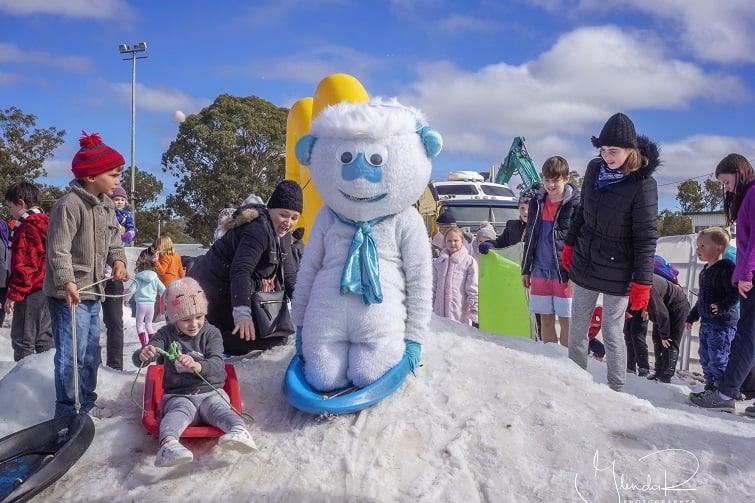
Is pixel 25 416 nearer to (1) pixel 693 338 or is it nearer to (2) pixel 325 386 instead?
(2) pixel 325 386

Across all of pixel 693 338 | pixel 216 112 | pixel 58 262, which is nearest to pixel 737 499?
pixel 58 262

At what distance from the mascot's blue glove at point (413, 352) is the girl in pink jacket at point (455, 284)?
2.65 metres

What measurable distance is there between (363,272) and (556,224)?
2.38 m

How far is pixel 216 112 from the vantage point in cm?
2569

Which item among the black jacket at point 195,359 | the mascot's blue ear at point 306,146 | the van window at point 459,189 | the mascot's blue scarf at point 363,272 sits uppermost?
the van window at point 459,189

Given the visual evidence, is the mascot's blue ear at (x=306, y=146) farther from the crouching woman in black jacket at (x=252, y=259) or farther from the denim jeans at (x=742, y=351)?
the denim jeans at (x=742, y=351)

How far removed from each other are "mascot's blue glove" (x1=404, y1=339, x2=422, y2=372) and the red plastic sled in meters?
0.98

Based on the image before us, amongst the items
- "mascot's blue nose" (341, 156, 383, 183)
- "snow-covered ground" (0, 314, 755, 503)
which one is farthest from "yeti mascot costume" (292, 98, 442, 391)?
"snow-covered ground" (0, 314, 755, 503)

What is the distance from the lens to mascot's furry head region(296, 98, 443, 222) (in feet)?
10.1

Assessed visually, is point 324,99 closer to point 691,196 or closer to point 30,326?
point 30,326

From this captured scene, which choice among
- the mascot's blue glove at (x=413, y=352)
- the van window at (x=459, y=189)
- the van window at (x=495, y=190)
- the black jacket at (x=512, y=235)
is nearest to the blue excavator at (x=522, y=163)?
the van window at (x=495, y=190)

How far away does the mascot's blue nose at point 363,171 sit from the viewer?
3051 millimetres

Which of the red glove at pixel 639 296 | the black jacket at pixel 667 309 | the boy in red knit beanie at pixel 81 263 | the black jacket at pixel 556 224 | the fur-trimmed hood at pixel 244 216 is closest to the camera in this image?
the boy in red knit beanie at pixel 81 263

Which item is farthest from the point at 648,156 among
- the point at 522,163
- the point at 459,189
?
the point at 522,163
